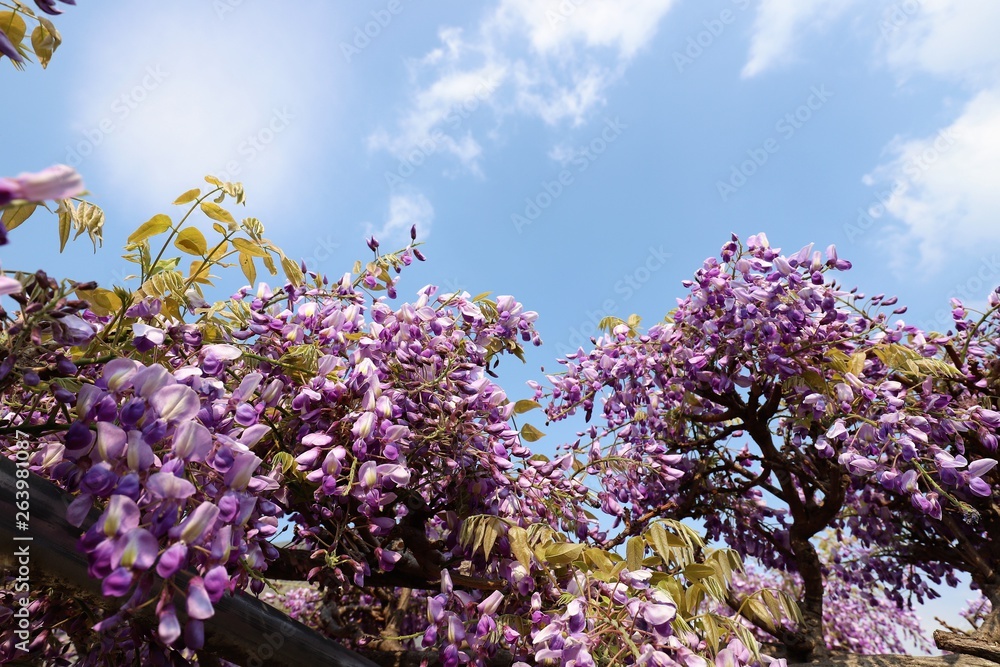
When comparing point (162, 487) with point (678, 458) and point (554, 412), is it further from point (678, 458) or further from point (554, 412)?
point (554, 412)

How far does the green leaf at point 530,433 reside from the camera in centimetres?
258

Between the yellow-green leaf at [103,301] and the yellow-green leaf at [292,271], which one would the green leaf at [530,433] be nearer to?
the yellow-green leaf at [292,271]

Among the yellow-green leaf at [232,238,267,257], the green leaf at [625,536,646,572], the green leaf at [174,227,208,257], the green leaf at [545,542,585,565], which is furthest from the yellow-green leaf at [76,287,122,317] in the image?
the green leaf at [625,536,646,572]

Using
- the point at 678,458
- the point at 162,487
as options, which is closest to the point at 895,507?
the point at 678,458

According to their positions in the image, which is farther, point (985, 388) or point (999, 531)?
point (999, 531)

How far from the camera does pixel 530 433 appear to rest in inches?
102

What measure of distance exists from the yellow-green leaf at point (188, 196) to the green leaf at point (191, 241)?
0.28ft

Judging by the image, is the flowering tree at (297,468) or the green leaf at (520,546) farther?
the green leaf at (520,546)

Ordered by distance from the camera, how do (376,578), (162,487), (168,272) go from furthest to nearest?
(376,578), (168,272), (162,487)

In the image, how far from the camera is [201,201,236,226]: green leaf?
1964 mm

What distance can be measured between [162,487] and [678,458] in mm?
2456

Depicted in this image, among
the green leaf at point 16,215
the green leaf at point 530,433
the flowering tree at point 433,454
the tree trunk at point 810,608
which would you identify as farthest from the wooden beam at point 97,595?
the tree trunk at point 810,608

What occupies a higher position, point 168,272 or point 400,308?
point 400,308

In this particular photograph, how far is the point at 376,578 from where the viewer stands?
2613 millimetres
